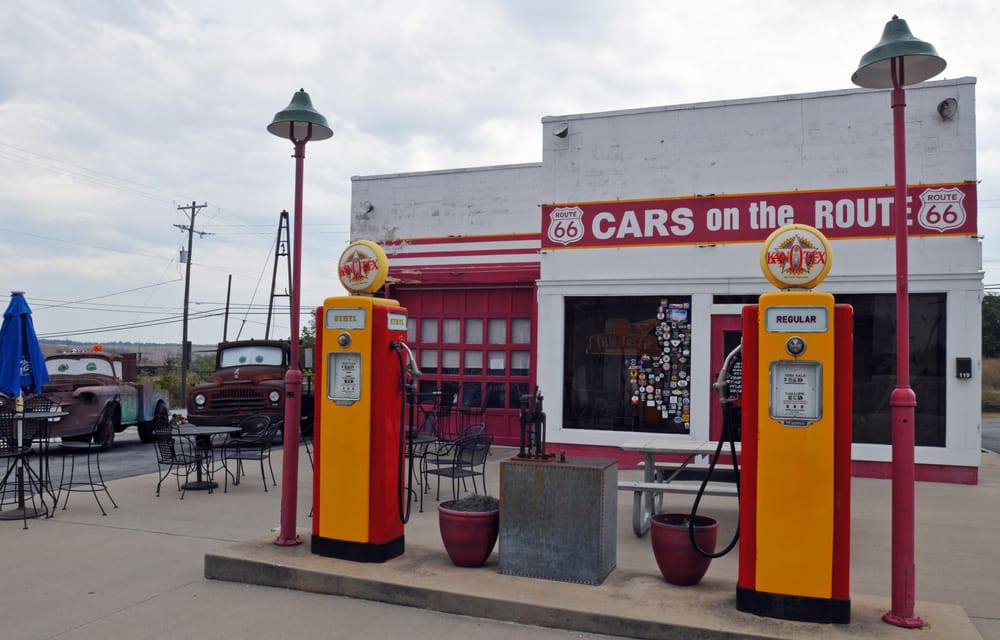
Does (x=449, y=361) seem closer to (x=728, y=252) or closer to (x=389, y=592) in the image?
(x=728, y=252)

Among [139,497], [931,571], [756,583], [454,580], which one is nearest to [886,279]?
[931,571]

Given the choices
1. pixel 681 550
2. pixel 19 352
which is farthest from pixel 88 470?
pixel 681 550

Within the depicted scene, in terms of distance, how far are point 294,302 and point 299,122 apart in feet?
4.77

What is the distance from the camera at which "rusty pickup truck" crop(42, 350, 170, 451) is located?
13.8 meters

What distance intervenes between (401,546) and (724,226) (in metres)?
6.87

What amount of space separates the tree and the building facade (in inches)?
1561

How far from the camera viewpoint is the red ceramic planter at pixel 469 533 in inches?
223

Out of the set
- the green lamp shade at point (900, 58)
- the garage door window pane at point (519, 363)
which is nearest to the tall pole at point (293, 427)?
the green lamp shade at point (900, 58)

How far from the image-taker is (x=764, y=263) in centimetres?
514

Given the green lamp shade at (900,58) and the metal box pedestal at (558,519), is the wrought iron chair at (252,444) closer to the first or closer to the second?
the metal box pedestal at (558,519)

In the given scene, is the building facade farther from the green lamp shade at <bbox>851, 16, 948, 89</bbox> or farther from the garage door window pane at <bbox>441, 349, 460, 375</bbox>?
the green lamp shade at <bbox>851, 16, 948, 89</bbox>

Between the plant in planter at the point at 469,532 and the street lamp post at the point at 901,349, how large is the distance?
252 cm

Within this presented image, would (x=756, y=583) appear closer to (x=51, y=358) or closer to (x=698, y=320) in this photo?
(x=698, y=320)

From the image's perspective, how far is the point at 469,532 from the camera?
5672 mm
